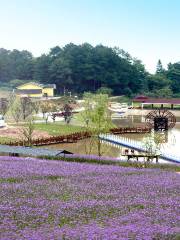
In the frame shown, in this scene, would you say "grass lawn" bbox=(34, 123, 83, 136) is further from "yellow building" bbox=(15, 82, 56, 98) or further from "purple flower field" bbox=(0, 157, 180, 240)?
"yellow building" bbox=(15, 82, 56, 98)

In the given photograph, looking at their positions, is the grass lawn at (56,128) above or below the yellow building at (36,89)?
below

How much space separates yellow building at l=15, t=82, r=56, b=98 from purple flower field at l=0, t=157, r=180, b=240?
122 metres

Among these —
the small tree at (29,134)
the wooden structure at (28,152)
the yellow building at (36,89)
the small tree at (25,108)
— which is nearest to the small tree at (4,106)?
the small tree at (25,108)

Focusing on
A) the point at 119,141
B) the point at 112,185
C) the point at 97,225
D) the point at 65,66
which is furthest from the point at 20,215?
the point at 65,66

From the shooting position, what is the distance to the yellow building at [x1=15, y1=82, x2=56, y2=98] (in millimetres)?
140750

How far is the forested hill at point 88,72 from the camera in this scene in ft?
494

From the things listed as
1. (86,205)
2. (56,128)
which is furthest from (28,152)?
(56,128)

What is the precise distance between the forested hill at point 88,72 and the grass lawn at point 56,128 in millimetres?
68012

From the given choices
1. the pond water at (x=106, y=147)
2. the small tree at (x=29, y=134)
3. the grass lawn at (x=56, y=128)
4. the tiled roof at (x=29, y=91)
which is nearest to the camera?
the small tree at (x=29, y=134)

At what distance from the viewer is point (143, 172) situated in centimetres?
2188

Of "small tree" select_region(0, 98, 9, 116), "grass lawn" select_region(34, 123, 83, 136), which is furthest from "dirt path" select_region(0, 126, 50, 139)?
"small tree" select_region(0, 98, 9, 116)

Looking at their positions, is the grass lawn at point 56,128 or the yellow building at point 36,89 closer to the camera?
the grass lawn at point 56,128

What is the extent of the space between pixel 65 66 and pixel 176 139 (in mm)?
83936

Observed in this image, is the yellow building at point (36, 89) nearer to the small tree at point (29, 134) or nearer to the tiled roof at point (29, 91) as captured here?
the tiled roof at point (29, 91)
